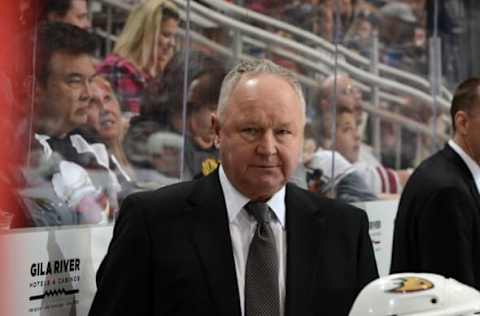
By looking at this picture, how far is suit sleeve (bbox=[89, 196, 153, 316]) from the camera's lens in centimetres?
197

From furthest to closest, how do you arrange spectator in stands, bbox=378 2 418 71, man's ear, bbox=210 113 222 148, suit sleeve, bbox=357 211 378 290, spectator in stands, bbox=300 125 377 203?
1. spectator in stands, bbox=378 2 418 71
2. spectator in stands, bbox=300 125 377 203
3. suit sleeve, bbox=357 211 378 290
4. man's ear, bbox=210 113 222 148

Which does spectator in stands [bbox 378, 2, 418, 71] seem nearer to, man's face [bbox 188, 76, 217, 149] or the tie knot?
man's face [bbox 188, 76, 217, 149]

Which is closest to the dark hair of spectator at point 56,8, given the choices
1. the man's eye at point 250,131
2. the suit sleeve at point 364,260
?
the man's eye at point 250,131

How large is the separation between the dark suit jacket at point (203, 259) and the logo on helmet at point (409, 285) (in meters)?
0.40

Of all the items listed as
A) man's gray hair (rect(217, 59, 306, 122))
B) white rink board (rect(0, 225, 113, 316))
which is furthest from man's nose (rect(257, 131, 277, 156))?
white rink board (rect(0, 225, 113, 316))

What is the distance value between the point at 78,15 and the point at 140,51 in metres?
0.32

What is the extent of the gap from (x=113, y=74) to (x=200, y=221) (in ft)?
2.71

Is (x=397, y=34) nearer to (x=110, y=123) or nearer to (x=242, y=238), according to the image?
(x=110, y=123)

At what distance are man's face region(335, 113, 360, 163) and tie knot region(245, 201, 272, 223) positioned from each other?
6.46 feet

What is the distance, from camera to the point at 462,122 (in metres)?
3.25

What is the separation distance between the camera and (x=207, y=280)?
1.97 meters

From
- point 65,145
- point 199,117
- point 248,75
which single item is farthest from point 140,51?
point 248,75

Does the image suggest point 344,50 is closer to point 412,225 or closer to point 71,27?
point 412,225

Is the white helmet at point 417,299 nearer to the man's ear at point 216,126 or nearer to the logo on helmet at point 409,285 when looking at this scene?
the logo on helmet at point 409,285
